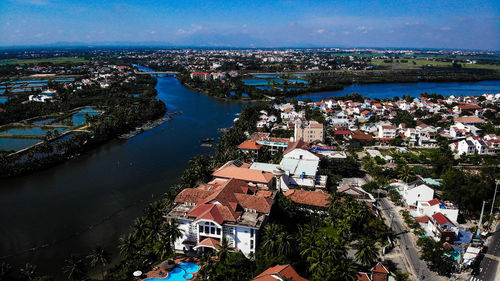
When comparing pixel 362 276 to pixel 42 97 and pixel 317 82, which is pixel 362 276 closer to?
pixel 42 97

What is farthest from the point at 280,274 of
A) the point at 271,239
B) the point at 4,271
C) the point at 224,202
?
the point at 4,271

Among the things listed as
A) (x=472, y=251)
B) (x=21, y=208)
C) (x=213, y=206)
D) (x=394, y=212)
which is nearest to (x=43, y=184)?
(x=21, y=208)

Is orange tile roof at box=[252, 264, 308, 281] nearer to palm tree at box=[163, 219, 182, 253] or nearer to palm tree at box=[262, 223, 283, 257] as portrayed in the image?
palm tree at box=[262, 223, 283, 257]

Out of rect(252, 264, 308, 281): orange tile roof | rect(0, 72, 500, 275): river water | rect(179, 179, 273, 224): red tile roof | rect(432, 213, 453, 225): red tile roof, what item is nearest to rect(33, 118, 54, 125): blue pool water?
rect(0, 72, 500, 275): river water

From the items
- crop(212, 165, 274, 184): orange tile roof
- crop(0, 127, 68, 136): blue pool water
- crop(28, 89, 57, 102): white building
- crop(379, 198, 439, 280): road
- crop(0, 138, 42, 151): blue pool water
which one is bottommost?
crop(379, 198, 439, 280): road

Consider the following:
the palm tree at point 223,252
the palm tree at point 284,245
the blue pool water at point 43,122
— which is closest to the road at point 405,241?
the palm tree at point 284,245

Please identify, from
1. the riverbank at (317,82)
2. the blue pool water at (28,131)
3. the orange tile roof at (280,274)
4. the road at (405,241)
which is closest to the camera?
the orange tile roof at (280,274)

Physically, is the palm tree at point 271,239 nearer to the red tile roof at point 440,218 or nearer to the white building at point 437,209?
the red tile roof at point 440,218
